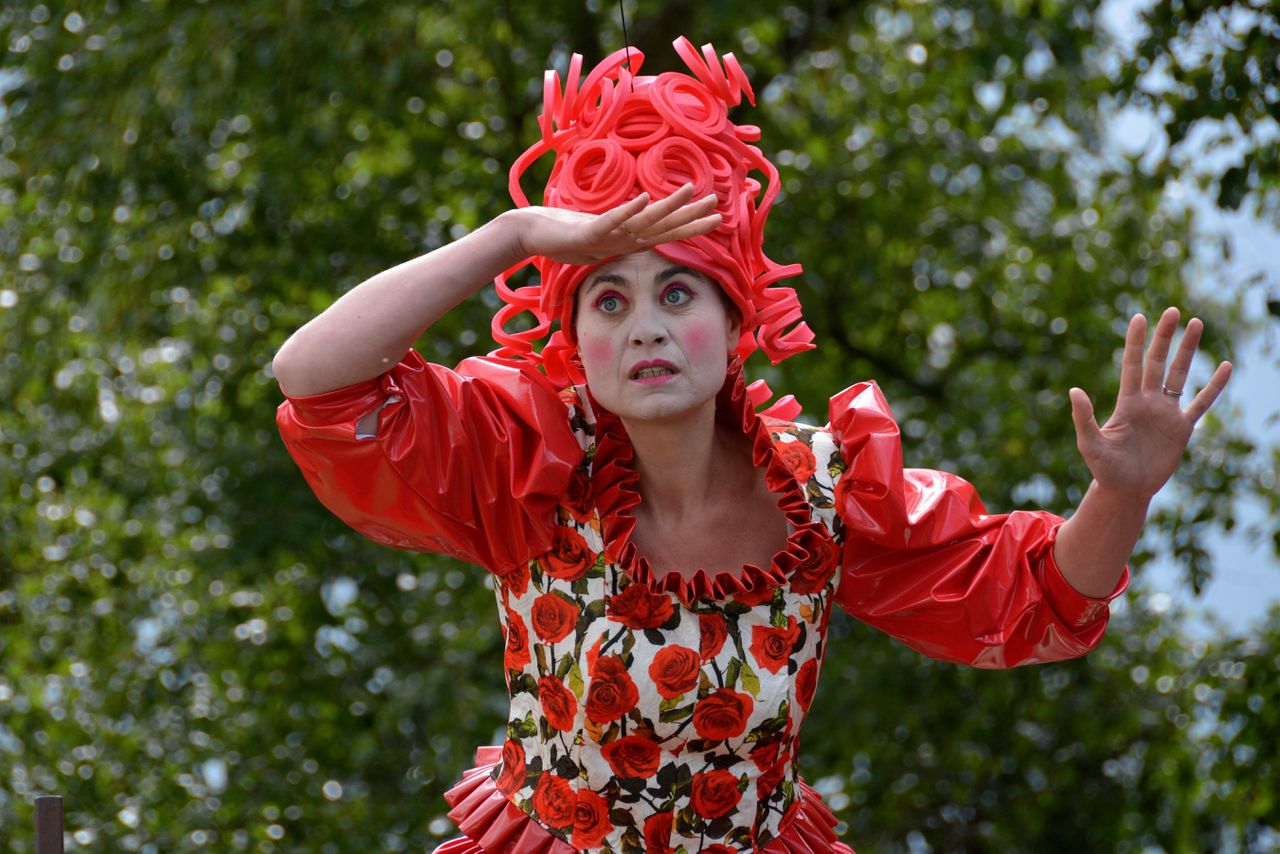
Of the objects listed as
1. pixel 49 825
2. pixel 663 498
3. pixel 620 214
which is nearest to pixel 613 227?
pixel 620 214

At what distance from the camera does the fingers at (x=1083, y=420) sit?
1964mm

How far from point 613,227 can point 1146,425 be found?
672 mm

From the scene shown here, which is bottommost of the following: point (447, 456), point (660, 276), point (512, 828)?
point (512, 828)

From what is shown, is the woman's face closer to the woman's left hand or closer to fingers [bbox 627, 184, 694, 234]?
fingers [bbox 627, 184, 694, 234]

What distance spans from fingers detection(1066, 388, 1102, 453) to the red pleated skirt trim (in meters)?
0.64

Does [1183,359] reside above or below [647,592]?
above

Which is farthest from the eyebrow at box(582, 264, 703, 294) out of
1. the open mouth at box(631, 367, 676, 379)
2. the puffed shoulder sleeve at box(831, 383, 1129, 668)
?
the puffed shoulder sleeve at box(831, 383, 1129, 668)

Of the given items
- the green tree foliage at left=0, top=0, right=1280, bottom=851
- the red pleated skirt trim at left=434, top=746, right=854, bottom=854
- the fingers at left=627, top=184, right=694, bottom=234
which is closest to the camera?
the fingers at left=627, top=184, right=694, bottom=234

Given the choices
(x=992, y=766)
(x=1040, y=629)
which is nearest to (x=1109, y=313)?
(x=992, y=766)

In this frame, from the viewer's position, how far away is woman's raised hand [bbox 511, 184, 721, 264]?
6.40 feet

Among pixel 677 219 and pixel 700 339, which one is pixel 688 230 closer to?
pixel 677 219

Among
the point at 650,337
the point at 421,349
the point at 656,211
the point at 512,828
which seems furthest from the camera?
the point at 421,349

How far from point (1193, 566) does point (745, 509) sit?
8.67 feet

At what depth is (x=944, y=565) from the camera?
7.41ft
